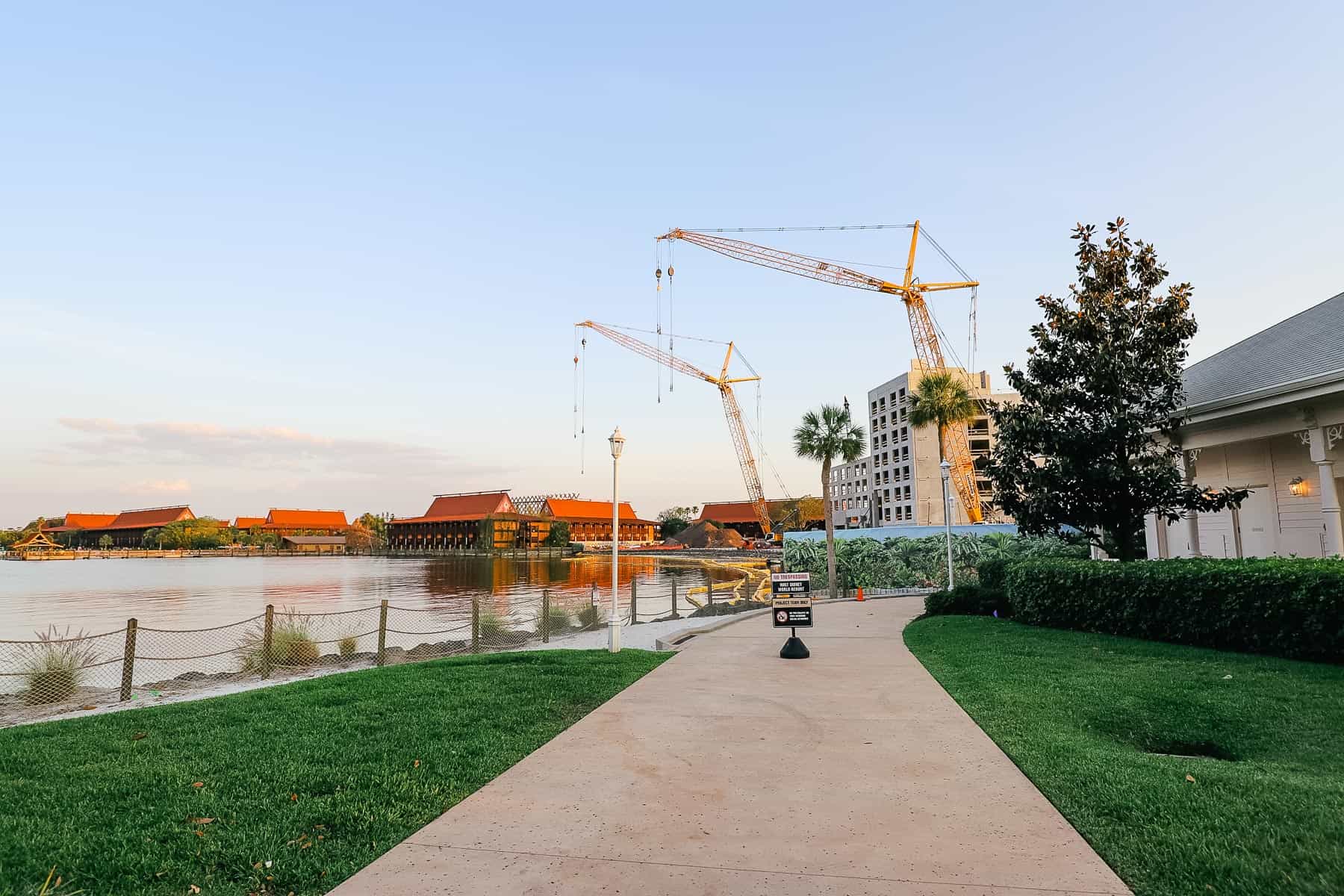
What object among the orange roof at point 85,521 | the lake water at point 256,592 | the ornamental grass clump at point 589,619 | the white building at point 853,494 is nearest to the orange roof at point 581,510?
the white building at point 853,494

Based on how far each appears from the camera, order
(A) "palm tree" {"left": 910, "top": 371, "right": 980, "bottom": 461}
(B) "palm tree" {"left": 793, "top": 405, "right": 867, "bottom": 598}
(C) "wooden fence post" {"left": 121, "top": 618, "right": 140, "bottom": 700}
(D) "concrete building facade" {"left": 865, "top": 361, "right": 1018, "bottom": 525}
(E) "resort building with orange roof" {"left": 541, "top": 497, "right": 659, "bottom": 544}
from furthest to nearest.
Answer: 1. (E) "resort building with orange roof" {"left": 541, "top": 497, "right": 659, "bottom": 544}
2. (D) "concrete building facade" {"left": 865, "top": 361, "right": 1018, "bottom": 525}
3. (A) "palm tree" {"left": 910, "top": 371, "right": 980, "bottom": 461}
4. (B) "palm tree" {"left": 793, "top": 405, "right": 867, "bottom": 598}
5. (C) "wooden fence post" {"left": 121, "top": 618, "right": 140, "bottom": 700}

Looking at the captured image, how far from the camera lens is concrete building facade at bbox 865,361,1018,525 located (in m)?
103

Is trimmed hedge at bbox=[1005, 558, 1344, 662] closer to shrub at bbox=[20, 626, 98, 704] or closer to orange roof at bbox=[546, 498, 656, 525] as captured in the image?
shrub at bbox=[20, 626, 98, 704]

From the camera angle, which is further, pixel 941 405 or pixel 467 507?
pixel 467 507

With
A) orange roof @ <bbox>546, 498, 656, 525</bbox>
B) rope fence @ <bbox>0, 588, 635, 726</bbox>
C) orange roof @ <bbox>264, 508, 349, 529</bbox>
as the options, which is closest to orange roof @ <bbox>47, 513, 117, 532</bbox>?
orange roof @ <bbox>264, 508, 349, 529</bbox>

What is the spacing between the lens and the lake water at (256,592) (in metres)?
33.9

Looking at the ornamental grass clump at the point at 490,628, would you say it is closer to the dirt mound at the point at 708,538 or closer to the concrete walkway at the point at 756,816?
the concrete walkway at the point at 756,816

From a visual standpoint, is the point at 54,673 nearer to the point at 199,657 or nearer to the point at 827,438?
the point at 199,657

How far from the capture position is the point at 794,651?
1269 cm

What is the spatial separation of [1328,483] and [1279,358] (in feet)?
12.7

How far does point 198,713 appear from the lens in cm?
877

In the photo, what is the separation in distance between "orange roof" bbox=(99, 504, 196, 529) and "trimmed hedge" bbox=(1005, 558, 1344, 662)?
208 m

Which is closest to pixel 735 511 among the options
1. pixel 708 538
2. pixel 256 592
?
pixel 708 538

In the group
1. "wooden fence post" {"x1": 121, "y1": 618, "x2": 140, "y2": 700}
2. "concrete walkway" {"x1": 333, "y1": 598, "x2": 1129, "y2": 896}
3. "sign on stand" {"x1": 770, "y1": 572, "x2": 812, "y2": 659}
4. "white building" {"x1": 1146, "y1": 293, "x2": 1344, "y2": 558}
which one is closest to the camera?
"concrete walkway" {"x1": 333, "y1": 598, "x2": 1129, "y2": 896}
